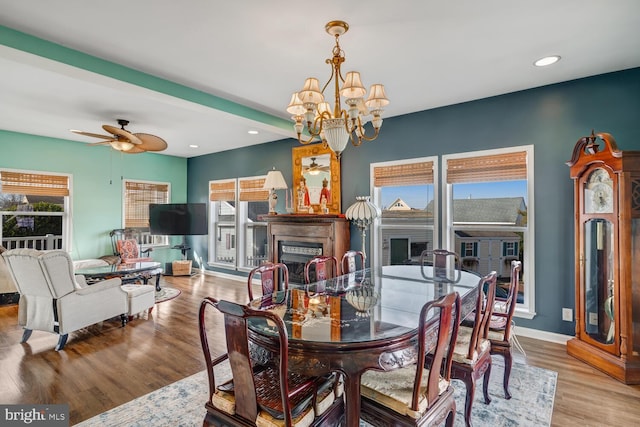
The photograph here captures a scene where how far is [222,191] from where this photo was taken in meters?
6.98

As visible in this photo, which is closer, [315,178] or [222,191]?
[315,178]

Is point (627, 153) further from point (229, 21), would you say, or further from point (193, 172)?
point (193, 172)

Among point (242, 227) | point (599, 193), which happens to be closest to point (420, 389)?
point (599, 193)

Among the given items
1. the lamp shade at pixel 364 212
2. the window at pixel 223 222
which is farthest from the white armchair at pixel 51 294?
the window at pixel 223 222

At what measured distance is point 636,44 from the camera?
261 cm

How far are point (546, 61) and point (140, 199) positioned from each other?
280 inches

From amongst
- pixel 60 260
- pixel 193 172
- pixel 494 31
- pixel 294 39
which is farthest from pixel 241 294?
pixel 494 31

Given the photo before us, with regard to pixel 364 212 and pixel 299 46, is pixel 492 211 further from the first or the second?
pixel 299 46

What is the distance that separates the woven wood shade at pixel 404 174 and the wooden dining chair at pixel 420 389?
2802 mm

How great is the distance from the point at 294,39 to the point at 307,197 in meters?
2.97

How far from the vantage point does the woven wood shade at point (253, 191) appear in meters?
6.28

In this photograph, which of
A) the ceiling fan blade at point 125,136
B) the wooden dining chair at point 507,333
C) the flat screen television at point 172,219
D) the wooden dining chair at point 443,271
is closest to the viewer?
the wooden dining chair at point 507,333

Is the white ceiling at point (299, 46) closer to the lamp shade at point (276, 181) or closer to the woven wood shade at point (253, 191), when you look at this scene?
the lamp shade at point (276, 181)

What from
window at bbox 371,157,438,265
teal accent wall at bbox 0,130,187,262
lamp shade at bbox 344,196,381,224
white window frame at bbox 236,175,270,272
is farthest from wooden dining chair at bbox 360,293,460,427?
teal accent wall at bbox 0,130,187,262
